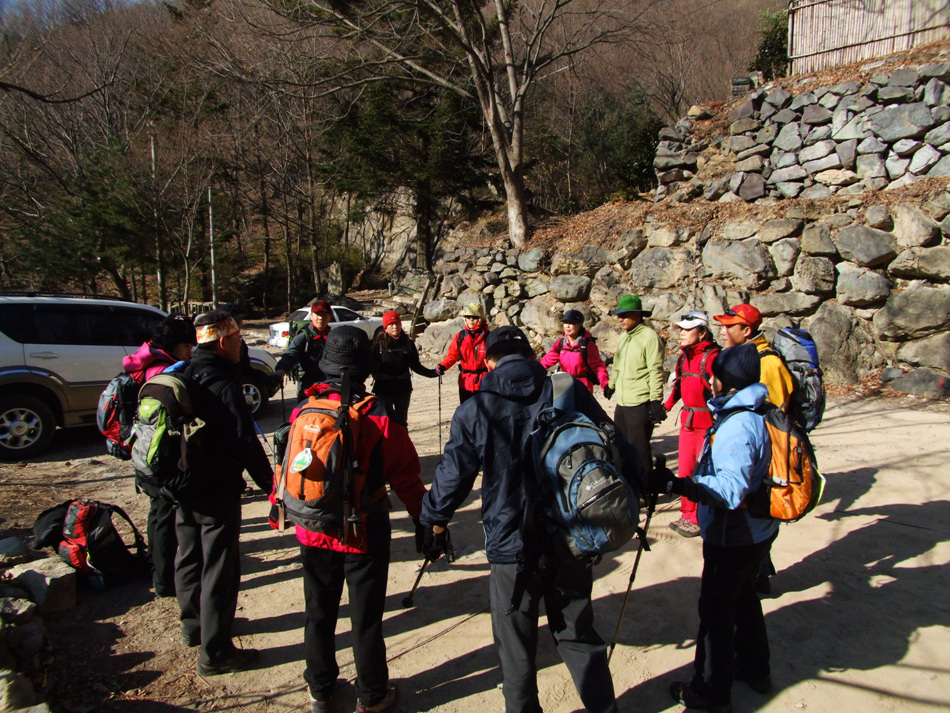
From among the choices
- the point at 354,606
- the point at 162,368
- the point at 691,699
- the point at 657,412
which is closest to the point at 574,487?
the point at 354,606

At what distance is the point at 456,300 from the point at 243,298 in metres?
12.8

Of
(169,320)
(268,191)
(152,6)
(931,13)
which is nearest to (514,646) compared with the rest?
(169,320)

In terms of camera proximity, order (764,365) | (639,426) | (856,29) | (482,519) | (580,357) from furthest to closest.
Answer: (856,29) < (580,357) < (639,426) < (764,365) < (482,519)

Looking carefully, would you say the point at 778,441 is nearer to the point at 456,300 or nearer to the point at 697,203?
the point at 697,203

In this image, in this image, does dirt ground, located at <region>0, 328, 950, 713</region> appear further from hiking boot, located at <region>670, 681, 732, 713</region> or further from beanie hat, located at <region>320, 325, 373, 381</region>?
beanie hat, located at <region>320, 325, 373, 381</region>

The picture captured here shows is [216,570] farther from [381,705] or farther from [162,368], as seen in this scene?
[162,368]

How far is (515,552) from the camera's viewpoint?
244 cm

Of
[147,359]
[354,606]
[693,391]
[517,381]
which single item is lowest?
[354,606]

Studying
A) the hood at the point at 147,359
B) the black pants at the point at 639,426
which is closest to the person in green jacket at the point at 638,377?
the black pants at the point at 639,426

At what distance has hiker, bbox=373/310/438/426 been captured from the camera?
5.84 m

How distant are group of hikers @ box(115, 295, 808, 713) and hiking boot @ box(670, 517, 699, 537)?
166cm

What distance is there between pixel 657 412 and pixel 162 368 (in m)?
3.71

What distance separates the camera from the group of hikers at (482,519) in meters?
2.46

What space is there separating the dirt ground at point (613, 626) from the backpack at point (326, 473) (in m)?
1.07
